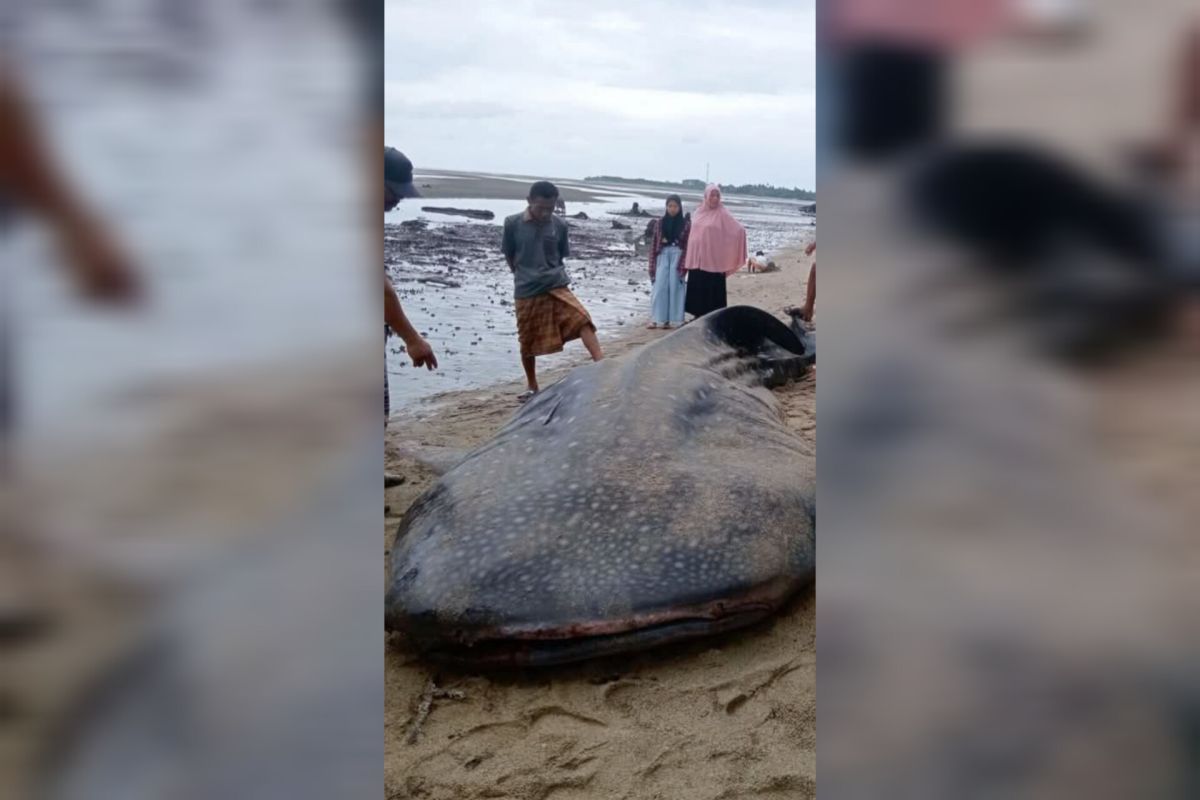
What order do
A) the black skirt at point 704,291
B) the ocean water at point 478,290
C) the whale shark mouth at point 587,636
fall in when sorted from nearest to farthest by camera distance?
the whale shark mouth at point 587,636
the ocean water at point 478,290
the black skirt at point 704,291

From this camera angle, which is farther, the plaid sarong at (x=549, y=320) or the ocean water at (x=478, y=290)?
the ocean water at (x=478, y=290)

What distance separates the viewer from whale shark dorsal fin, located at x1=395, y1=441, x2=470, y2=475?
5.07 metres

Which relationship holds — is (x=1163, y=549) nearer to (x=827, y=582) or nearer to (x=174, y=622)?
(x=827, y=582)

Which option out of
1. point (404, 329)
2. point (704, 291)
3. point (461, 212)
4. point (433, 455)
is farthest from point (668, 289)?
point (461, 212)

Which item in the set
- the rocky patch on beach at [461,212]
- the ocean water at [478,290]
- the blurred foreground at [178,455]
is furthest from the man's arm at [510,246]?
the rocky patch on beach at [461,212]

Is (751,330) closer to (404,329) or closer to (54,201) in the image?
(404,329)

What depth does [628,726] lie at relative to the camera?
2.74m

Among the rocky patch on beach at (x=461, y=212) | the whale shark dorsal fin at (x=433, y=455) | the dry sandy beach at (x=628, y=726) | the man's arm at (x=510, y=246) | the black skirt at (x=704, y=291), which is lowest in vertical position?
the dry sandy beach at (x=628, y=726)

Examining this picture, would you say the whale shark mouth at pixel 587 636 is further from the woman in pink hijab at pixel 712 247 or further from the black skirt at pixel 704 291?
the black skirt at pixel 704 291

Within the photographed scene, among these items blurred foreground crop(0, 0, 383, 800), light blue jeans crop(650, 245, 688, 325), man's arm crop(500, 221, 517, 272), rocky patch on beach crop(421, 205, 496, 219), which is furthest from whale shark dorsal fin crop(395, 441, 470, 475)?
rocky patch on beach crop(421, 205, 496, 219)

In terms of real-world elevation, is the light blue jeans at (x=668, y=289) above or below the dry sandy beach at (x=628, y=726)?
above

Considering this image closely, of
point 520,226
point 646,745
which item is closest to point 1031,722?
point 646,745

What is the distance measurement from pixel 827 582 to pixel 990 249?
1.11 feet

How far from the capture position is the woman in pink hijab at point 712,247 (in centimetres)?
917
